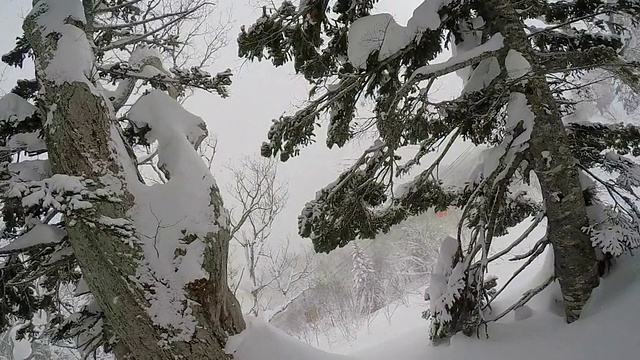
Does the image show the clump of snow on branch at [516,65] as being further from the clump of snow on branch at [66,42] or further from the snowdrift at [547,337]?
the clump of snow on branch at [66,42]

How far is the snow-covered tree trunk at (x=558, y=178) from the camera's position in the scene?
9.57 feet

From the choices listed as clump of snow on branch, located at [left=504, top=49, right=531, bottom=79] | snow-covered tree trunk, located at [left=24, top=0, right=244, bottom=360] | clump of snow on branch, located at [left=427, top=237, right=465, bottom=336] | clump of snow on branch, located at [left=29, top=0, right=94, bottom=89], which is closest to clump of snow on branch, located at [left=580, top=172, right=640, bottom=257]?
clump of snow on branch, located at [left=427, top=237, right=465, bottom=336]

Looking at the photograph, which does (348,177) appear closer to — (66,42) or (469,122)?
(469,122)

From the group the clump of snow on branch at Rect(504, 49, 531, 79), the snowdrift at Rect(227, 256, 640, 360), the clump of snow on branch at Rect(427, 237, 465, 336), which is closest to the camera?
the snowdrift at Rect(227, 256, 640, 360)

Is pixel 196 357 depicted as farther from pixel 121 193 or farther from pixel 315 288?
pixel 315 288

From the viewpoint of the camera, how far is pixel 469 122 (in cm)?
308

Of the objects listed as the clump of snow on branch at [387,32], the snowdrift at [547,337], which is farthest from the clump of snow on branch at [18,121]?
the clump of snow on branch at [387,32]

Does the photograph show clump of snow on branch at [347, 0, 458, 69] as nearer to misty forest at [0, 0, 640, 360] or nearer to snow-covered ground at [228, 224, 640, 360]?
misty forest at [0, 0, 640, 360]

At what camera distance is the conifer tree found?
9.07ft

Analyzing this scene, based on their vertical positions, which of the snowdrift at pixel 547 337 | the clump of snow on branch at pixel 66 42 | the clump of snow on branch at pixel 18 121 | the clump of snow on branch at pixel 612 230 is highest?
the clump of snow on branch at pixel 66 42

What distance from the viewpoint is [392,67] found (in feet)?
9.66

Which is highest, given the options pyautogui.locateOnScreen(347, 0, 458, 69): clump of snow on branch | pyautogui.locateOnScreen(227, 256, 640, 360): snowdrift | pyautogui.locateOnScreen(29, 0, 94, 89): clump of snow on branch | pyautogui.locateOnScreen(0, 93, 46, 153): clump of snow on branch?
pyautogui.locateOnScreen(29, 0, 94, 89): clump of snow on branch

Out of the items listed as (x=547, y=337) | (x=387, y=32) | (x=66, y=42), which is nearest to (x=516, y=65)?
(x=387, y=32)

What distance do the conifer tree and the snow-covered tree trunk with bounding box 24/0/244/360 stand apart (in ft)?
3.21
